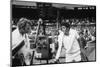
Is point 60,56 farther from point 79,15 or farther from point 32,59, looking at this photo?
point 79,15

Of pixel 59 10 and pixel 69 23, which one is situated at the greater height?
pixel 59 10

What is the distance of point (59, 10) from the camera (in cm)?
197

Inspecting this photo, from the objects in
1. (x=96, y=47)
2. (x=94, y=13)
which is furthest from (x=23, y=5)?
(x=96, y=47)


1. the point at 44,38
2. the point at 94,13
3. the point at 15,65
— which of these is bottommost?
the point at 15,65

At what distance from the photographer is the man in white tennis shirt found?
198 cm

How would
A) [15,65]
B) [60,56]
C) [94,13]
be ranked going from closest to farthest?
1. [15,65]
2. [60,56]
3. [94,13]

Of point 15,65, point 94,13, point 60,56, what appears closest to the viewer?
point 15,65

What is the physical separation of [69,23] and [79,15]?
0.18 metres

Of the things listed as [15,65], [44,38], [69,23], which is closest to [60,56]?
[44,38]

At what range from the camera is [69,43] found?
6.59 feet

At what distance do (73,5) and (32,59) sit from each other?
34.8 inches

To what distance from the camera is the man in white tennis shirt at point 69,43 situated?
6.51 ft

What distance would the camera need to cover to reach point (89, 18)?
6.81 ft

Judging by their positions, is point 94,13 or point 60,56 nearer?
point 60,56
